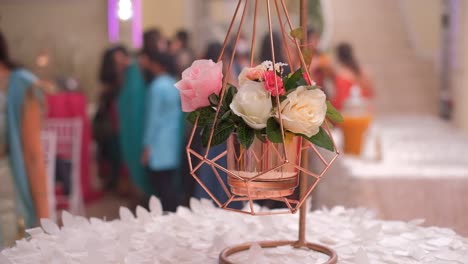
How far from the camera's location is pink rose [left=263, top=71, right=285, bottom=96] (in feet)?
3.63

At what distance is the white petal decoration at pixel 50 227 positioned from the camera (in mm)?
1352

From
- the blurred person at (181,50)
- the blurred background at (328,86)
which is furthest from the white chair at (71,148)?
the blurred person at (181,50)

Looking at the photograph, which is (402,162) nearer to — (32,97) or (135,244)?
(32,97)

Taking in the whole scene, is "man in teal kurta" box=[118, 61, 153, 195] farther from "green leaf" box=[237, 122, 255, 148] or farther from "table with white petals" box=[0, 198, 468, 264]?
"green leaf" box=[237, 122, 255, 148]

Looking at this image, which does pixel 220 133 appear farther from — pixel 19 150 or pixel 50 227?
pixel 19 150

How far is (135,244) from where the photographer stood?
1.31 m

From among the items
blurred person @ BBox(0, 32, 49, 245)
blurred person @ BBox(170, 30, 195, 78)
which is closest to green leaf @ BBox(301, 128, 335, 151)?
blurred person @ BBox(0, 32, 49, 245)

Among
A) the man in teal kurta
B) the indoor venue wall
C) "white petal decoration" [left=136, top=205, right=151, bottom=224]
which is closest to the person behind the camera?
"white petal decoration" [left=136, top=205, right=151, bottom=224]

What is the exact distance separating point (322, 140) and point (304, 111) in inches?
2.6

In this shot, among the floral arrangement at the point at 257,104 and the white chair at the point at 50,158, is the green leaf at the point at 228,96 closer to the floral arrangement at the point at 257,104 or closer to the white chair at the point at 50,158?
the floral arrangement at the point at 257,104

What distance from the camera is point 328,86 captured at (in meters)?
3.82

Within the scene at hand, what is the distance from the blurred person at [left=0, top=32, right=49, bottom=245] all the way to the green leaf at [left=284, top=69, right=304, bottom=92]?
1.61m

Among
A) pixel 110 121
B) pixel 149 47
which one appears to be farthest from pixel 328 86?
pixel 110 121

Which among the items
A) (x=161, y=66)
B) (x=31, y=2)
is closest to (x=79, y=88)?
(x=161, y=66)
